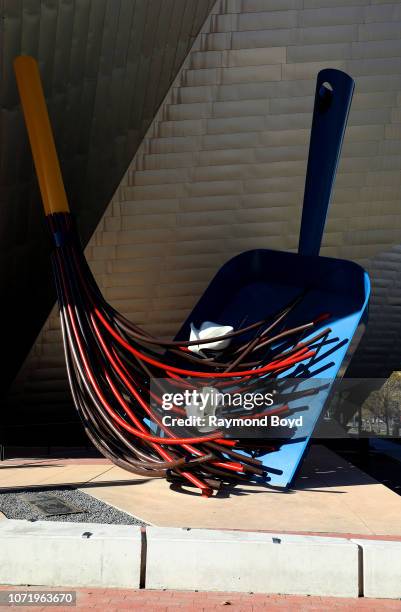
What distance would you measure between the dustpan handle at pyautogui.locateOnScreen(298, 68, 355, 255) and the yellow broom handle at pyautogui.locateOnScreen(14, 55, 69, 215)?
8.93 feet

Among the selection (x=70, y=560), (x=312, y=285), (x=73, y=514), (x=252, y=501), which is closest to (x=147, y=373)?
(x=252, y=501)

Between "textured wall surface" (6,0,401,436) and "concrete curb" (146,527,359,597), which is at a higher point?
"textured wall surface" (6,0,401,436)

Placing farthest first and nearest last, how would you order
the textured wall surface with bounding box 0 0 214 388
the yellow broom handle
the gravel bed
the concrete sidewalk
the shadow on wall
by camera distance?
the shadow on wall → the textured wall surface with bounding box 0 0 214 388 → the yellow broom handle → the concrete sidewalk → the gravel bed

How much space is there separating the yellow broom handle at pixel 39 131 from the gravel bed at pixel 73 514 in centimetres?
319

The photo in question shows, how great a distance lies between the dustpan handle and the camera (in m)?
7.82

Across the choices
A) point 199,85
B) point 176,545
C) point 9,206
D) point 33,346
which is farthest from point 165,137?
point 176,545

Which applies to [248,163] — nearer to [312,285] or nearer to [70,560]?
[312,285]

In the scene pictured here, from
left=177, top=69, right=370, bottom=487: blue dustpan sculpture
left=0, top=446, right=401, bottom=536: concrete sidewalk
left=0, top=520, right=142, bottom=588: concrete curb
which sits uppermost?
left=177, top=69, right=370, bottom=487: blue dustpan sculpture

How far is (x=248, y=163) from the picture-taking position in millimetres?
9438

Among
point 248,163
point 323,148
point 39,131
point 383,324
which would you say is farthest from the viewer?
point 383,324

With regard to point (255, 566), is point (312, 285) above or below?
above

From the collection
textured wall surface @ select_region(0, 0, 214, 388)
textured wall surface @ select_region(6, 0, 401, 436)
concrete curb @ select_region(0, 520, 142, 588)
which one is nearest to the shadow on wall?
textured wall surface @ select_region(6, 0, 401, 436)

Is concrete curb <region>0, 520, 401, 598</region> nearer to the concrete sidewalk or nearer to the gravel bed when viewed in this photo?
the gravel bed

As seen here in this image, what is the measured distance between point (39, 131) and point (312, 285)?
3.38 meters
